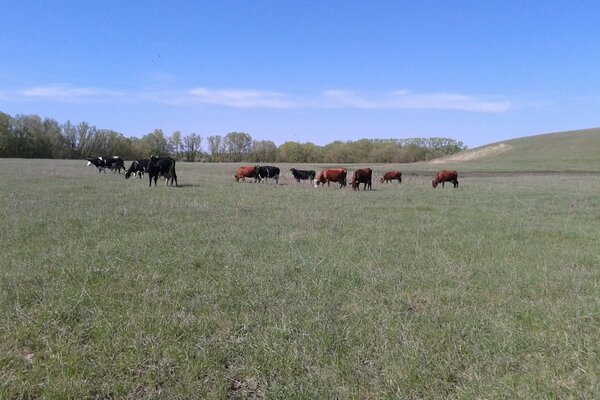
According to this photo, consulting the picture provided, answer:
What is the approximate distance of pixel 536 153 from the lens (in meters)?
88.6

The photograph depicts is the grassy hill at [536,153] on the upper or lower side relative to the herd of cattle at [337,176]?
upper

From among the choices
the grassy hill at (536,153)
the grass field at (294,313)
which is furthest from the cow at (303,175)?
the grassy hill at (536,153)

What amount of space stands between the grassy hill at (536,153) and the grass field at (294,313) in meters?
62.8

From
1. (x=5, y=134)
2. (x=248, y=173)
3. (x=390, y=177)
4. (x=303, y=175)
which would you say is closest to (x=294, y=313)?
(x=248, y=173)

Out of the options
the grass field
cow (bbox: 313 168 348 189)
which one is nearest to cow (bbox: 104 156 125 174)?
cow (bbox: 313 168 348 189)

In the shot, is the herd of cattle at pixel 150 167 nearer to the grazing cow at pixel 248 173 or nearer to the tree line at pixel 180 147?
the grazing cow at pixel 248 173

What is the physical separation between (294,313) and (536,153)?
95303 millimetres

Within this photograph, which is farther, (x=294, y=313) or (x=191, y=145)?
(x=191, y=145)

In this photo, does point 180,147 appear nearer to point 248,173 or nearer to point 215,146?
point 215,146

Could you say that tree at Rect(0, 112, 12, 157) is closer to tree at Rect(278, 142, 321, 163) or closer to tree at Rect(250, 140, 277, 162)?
tree at Rect(250, 140, 277, 162)

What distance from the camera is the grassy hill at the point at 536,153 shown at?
73.2m

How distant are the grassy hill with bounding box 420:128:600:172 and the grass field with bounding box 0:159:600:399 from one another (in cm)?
6278

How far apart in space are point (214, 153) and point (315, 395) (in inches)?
5193

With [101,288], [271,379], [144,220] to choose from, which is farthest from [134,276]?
[144,220]
